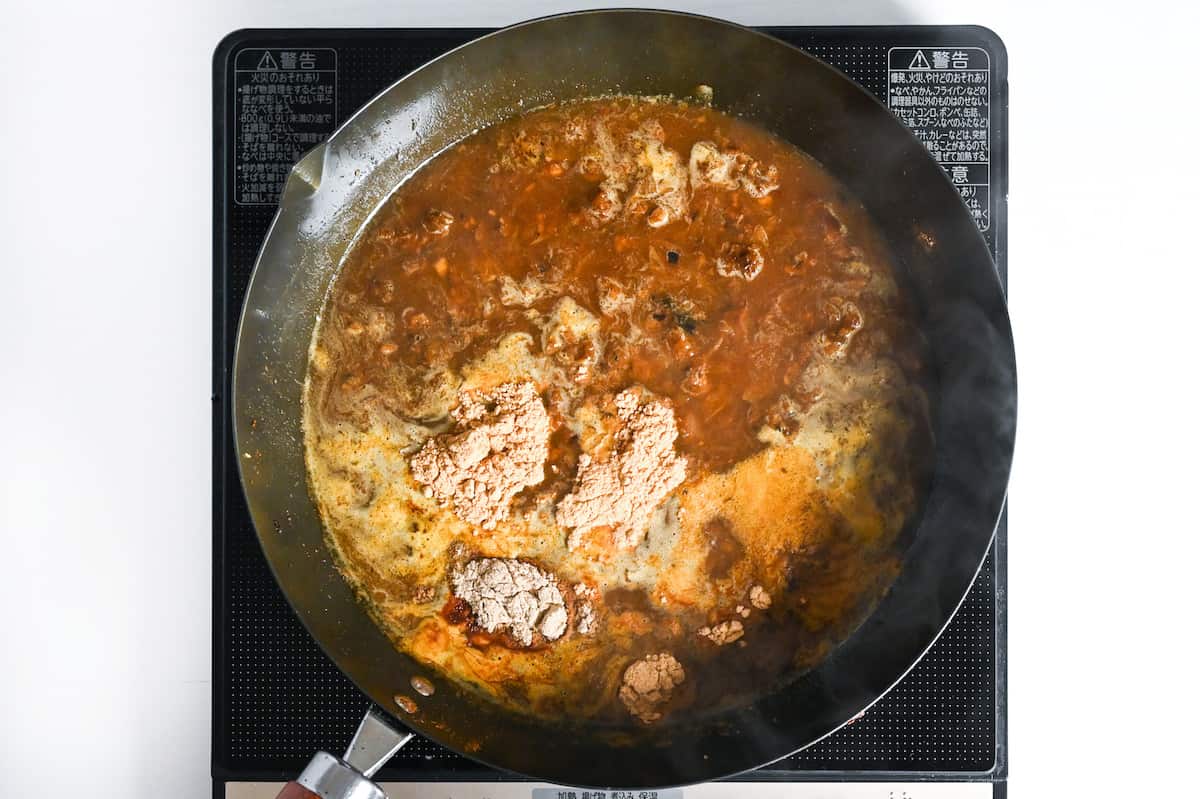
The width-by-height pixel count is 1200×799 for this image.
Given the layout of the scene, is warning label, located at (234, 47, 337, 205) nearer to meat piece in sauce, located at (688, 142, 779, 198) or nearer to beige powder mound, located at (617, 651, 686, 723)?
meat piece in sauce, located at (688, 142, 779, 198)

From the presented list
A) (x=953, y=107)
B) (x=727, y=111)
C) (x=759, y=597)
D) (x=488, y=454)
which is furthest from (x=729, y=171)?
(x=759, y=597)

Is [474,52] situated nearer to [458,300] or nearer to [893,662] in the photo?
[458,300]

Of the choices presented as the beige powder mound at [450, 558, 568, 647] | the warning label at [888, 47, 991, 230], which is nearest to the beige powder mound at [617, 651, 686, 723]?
the beige powder mound at [450, 558, 568, 647]

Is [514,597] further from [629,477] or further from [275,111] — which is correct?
[275,111]

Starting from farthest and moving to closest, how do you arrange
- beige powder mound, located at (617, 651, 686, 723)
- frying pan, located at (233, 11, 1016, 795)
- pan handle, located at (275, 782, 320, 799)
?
1. beige powder mound, located at (617, 651, 686, 723)
2. frying pan, located at (233, 11, 1016, 795)
3. pan handle, located at (275, 782, 320, 799)
